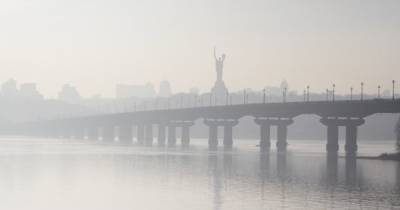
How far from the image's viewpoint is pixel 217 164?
118062mm

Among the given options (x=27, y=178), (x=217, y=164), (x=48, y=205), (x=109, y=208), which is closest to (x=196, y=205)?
(x=109, y=208)

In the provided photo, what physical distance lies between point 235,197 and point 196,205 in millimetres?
7052

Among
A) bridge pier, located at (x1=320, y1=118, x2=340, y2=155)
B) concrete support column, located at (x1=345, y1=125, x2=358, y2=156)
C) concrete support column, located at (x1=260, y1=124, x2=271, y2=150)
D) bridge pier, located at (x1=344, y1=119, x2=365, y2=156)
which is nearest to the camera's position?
bridge pier, located at (x1=344, y1=119, x2=365, y2=156)

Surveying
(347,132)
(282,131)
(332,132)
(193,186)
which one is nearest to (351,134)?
(347,132)

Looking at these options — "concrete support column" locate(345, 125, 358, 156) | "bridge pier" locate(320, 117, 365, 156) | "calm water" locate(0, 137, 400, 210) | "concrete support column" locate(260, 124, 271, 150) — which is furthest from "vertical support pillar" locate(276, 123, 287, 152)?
"calm water" locate(0, 137, 400, 210)

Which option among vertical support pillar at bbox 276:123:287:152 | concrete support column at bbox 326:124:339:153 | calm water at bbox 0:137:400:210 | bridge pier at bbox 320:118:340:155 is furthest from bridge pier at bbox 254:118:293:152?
calm water at bbox 0:137:400:210

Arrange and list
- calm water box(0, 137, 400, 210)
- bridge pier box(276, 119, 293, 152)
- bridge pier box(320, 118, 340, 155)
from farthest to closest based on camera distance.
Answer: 1. bridge pier box(276, 119, 293, 152)
2. bridge pier box(320, 118, 340, 155)
3. calm water box(0, 137, 400, 210)

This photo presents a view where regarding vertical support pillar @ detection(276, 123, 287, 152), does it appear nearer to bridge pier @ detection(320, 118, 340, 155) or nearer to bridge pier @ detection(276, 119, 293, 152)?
bridge pier @ detection(276, 119, 293, 152)

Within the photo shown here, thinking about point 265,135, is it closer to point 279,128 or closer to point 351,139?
point 279,128

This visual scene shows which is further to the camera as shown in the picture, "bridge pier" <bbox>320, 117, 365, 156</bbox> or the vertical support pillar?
the vertical support pillar

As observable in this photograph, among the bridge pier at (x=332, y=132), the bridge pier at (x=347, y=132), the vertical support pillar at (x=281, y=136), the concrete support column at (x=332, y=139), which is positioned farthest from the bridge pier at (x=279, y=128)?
the bridge pier at (x=347, y=132)

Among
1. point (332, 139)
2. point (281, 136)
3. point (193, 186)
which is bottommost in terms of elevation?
point (281, 136)

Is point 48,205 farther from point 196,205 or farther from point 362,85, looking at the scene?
point 362,85

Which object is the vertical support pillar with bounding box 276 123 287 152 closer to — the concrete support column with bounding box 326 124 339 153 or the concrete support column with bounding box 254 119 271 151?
the concrete support column with bounding box 254 119 271 151
